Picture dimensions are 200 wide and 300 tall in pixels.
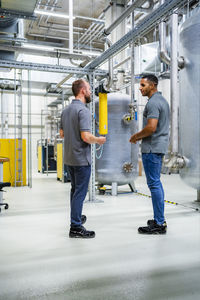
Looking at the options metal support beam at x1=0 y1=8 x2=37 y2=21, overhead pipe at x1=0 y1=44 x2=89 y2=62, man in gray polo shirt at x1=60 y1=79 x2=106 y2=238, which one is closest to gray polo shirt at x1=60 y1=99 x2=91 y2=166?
man in gray polo shirt at x1=60 y1=79 x2=106 y2=238

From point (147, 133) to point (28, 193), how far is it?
368cm

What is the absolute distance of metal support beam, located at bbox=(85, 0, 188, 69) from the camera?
279 cm

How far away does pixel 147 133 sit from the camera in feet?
9.60

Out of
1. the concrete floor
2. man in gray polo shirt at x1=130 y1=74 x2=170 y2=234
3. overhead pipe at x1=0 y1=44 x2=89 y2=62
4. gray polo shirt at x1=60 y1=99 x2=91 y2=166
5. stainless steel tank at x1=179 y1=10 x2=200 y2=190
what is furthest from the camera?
overhead pipe at x1=0 y1=44 x2=89 y2=62

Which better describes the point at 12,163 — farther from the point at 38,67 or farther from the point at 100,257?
the point at 100,257

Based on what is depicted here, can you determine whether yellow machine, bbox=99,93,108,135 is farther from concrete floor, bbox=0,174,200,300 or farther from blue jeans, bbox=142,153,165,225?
blue jeans, bbox=142,153,165,225

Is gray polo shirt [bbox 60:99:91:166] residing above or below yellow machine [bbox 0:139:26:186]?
above

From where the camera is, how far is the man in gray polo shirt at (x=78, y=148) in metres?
2.77

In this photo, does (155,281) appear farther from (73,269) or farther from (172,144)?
(172,144)

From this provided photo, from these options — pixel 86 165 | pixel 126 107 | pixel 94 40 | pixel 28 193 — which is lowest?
pixel 28 193

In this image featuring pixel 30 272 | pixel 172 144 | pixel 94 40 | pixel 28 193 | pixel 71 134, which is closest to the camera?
pixel 30 272

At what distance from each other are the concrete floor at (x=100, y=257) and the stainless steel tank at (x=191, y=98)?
715 mm

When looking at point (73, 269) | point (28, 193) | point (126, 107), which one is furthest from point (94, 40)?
point (73, 269)

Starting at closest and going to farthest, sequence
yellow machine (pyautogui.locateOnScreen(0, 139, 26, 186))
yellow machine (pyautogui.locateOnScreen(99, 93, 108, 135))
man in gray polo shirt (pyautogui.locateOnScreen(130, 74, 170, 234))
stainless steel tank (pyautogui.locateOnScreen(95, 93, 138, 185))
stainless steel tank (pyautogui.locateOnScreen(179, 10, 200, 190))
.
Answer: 1. stainless steel tank (pyautogui.locateOnScreen(179, 10, 200, 190))
2. man in gray polo shirt (pyautogui.locateOnScreen(130, 74, 170, 234))
3. yellow machine (pyautogui.locateOnScreen(99, 93, 108, 135))
4. stainless steel tank (pyautogui.locateOnScreen(95, 93, 138, 185))
5. yellow machine (pyautogui.locateOnScreen(0, 139, 26, 186))
